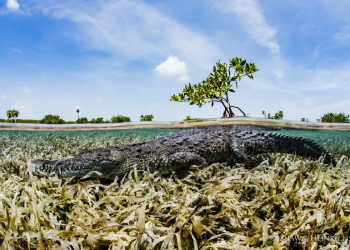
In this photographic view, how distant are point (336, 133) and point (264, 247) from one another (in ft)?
47.9

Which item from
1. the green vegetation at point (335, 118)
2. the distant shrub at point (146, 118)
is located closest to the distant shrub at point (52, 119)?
the distant shrub at point (146, 118)

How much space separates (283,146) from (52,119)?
1282cm

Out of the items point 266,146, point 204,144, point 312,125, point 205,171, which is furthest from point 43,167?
point 312,125

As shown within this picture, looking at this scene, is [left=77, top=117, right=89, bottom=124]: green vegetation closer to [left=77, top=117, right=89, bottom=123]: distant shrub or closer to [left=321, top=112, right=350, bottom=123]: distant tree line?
[left=77, top=117, right=89, bottom=123]: distant shrub

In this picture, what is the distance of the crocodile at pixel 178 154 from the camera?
136 inches

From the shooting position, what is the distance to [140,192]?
2721 millimetres

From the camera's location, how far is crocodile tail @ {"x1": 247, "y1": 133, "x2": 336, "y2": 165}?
5312mm

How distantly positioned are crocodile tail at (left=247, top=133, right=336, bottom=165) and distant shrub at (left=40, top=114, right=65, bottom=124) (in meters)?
12.2

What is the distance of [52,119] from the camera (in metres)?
15.9

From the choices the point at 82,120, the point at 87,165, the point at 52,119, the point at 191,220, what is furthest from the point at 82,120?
the point at 191,220

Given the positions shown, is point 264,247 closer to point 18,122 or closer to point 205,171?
point 205,171

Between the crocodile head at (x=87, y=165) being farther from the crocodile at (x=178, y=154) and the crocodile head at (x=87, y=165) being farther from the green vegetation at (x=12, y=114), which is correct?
the green vegetation at (x=12, y=114)

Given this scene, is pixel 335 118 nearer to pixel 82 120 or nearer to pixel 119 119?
pixel 119 119

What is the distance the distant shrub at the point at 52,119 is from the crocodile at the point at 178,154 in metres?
11.9
